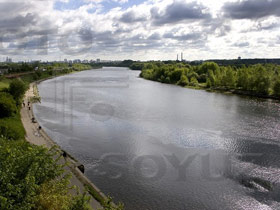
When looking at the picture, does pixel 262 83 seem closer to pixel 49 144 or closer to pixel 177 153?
pixel 177 153

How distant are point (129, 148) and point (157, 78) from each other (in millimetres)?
82949

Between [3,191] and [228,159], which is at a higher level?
[3,191]

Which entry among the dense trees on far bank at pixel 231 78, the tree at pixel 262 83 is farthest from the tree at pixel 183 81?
the tree at pixel 262 83

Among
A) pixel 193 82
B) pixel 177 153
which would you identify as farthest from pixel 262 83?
pixel 177 153

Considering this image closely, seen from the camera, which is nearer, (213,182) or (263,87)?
(213,182)

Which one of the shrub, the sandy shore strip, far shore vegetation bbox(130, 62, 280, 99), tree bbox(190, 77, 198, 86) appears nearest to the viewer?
the sandy shore strip

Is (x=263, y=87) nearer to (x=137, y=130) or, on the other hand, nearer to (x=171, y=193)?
(x=137, y=130)

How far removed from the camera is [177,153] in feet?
74.8

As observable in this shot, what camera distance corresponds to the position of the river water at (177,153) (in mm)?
16203

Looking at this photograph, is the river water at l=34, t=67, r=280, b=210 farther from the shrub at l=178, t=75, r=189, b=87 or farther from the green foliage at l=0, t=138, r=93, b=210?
the shrub at l=178, t=75, r=189, b=87

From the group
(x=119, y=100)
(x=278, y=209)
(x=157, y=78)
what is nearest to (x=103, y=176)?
(x=278, y=209)

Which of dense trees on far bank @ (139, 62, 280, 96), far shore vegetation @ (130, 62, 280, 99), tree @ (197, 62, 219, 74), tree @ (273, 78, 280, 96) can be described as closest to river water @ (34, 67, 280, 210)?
tree @ (273, 78, 280, 96)

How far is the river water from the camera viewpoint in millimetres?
16203

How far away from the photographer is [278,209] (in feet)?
49.4
